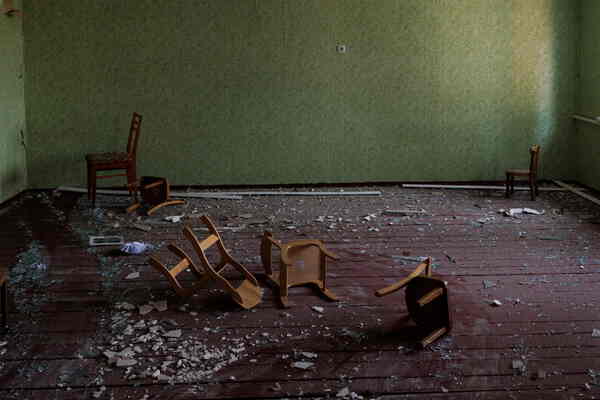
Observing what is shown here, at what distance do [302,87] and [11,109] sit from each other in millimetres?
3265

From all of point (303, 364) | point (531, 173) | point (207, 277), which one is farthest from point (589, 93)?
point (303, 364)

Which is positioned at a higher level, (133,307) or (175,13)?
(175,13)

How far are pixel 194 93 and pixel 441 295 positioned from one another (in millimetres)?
5195

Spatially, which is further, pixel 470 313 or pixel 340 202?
pixel 340 202

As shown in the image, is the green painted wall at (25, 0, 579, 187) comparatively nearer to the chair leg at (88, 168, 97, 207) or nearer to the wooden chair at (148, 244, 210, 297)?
the chair leg at (88, 168, 97, 207)

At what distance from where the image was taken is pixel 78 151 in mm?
8328

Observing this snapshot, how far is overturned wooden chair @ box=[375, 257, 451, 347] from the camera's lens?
12.5ft

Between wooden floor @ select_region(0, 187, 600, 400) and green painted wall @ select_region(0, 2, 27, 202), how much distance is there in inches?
39.1

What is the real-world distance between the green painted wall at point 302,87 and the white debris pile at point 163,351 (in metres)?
4.49

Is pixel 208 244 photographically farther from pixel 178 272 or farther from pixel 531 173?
pixel 531 173

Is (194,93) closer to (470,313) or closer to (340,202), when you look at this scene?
(340,202)

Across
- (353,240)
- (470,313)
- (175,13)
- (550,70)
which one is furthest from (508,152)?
(470,313)

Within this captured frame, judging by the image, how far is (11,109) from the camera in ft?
25.3

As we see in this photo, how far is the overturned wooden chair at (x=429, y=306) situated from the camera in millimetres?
3822
